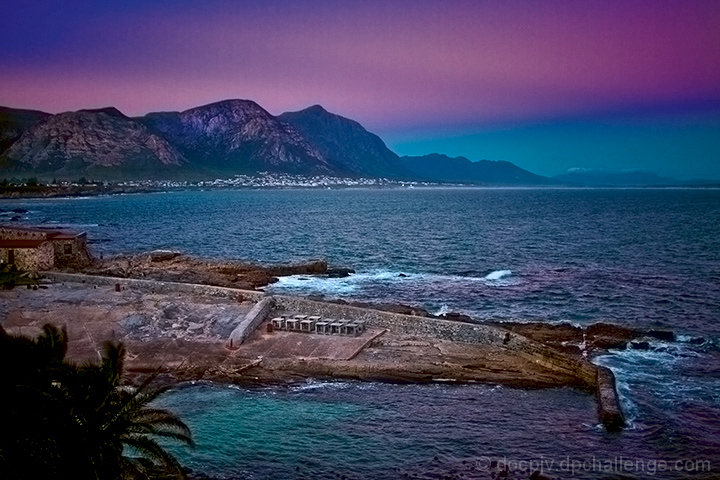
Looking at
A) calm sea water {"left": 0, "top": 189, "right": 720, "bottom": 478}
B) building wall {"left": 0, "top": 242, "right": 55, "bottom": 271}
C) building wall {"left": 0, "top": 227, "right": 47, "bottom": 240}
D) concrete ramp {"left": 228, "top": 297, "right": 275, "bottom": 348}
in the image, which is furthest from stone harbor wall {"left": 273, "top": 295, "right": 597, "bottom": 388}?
building wall {"left": 0, "top": 227, "right": 47, "bottom": 240}

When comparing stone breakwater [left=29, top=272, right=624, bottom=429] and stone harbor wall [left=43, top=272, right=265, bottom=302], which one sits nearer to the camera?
stone breakwater [left=29, top=272, right=624, bottom=429]

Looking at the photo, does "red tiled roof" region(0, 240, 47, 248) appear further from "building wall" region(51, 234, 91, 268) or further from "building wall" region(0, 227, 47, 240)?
"building wall" region(0, 227, 47, 240)

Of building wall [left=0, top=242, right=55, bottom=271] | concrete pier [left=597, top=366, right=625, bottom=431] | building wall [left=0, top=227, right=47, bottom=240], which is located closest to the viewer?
concrete pier [left=597, top=366, right=625, bottom=431]

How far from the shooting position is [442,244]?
301 ft

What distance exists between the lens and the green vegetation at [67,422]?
13312 mm

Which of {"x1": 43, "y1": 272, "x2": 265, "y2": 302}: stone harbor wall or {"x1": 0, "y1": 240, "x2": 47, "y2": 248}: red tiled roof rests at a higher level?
{"x1": 0, "y1": 240, "x2": 47, "y2": 248}: red tiled roof

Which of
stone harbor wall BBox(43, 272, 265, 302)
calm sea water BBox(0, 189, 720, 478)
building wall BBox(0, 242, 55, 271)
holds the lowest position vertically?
calm sea water BBox(0, 189, 720, 478)

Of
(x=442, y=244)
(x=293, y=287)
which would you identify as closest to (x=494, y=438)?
(x=293, y=287)

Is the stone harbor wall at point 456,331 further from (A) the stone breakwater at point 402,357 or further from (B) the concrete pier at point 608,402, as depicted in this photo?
(B) the concrete pier at point 608,402

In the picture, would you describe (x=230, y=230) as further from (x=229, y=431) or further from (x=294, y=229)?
(x=229, y=431)

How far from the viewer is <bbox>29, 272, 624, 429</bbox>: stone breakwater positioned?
2898 centimetres

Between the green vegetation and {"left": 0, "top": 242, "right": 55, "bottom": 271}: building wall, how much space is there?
1428 inches

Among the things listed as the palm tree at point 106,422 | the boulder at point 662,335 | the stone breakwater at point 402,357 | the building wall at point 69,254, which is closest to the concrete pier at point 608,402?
the stone breakwater at point 402,357

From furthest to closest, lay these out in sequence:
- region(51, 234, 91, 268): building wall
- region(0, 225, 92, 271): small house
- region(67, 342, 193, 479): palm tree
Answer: region(51, 234, 91, 268): building wall < region(0, 225, 92, 271): small house < region(67, 342, 193, 479): palm tree
